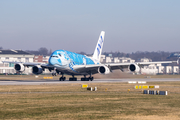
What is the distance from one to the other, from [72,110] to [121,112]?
156 inches

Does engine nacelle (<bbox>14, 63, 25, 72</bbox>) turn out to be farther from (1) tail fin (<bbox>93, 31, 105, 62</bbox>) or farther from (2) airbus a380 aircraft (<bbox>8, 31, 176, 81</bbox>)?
(1) tail fin (<bbox>93, 31, 105, 62</bbox>)

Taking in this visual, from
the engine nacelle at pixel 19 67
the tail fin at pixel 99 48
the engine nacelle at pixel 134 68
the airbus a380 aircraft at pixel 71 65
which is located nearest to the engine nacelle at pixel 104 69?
the airbus a380 aircraft at pixel 71 65

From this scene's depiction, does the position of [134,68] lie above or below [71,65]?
below

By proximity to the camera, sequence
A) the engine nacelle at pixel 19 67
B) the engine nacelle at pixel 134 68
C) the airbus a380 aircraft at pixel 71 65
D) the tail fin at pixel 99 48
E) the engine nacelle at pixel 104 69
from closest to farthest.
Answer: the airbus a380 aircraft at pixel 71 65
the engine nacelle at pixel 104 69
the engine nacelle at pixel 134 68
the engine nacelle at pixel 19 67
the tail fin at pixel 99 48

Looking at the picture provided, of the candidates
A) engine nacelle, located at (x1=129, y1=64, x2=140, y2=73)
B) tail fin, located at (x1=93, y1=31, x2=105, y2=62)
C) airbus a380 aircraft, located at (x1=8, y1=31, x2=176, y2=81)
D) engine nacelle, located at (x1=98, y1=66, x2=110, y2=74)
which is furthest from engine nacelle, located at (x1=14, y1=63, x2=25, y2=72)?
engine nacelle, located at (x1=129, y1=64, x2=140, y2=73)

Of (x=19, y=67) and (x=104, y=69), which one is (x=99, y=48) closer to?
(x=104, y=69)

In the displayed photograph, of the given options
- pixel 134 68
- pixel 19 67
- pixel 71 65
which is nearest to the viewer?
→ pixel 71 65

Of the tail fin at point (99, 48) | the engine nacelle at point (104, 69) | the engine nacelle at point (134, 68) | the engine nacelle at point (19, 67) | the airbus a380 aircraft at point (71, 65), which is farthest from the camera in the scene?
the tail fin at point (99, 48)

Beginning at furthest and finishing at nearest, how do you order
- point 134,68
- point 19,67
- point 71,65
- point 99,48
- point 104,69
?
1. point 99,48
2. point 19,67
3. point 134,68
4. point 104,69
5. point 71,65

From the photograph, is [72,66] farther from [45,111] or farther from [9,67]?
[9,67]

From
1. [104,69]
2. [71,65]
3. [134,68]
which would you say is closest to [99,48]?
[104,69]

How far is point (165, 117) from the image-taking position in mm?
21500

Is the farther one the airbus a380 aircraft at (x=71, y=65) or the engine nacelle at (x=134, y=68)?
the engine nacelle at (x=134, y=68)

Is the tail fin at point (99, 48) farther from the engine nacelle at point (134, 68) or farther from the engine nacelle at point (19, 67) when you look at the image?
the engine nacelle at point (19, 67)
